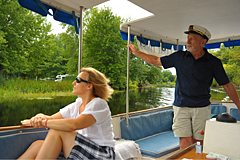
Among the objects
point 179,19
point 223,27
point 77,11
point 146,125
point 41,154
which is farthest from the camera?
point 146,125


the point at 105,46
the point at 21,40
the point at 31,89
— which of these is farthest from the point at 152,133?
the point at 105,46

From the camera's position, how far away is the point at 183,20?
109 inches

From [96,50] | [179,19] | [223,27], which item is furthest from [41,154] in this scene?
[96,50]

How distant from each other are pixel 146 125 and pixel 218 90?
314 inches

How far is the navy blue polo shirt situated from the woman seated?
78cm

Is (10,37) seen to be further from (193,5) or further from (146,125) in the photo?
(193,5)

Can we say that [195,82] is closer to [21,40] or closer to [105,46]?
[21,40]

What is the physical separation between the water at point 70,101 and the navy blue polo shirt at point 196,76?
7934 mm

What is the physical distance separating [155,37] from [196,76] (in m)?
2.26

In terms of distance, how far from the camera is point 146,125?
327 cm

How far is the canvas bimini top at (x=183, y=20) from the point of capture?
2150 mm

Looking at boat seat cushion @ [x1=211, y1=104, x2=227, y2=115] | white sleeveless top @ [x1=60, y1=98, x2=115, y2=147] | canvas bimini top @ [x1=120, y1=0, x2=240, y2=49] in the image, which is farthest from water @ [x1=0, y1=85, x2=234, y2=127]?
white sleeveless top @ [x1=60, y1=98, x2=115, y2=147]

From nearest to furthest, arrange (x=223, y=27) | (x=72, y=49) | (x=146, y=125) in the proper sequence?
1. (x=223, y=27)
2. (x=146, y=125)
3. (x=72, y=49)

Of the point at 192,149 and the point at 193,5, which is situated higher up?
the point at 193,5
